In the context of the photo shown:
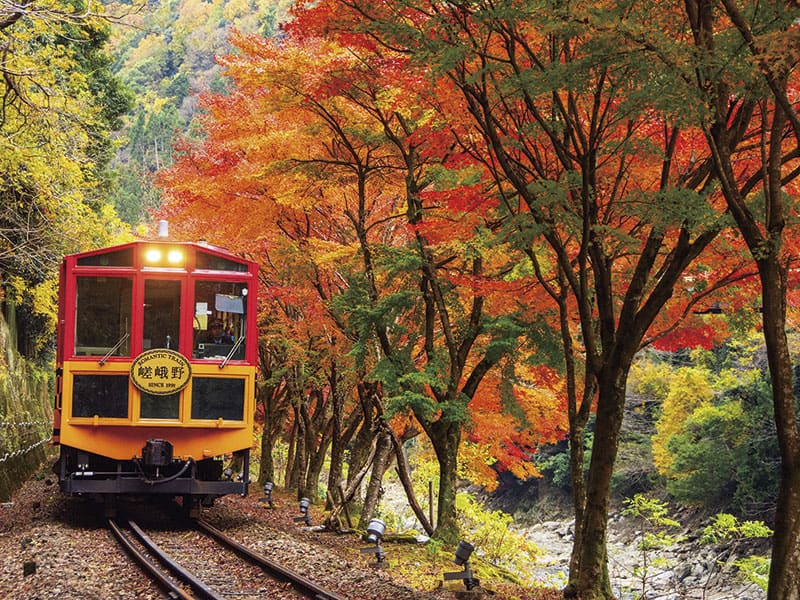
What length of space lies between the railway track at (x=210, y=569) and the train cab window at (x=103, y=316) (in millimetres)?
2309

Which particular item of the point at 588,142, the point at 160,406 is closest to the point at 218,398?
the point at 160,406

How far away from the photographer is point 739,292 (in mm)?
10977

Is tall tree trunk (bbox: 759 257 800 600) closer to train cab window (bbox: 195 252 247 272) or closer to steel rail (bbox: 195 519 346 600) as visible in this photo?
steel rail (bbox: 195 519 346 600)

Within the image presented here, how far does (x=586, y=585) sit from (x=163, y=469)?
239 inches

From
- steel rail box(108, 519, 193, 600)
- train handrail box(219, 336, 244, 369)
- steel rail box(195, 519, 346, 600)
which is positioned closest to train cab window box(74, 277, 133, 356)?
train handrail box(219, 336, 244, 369)

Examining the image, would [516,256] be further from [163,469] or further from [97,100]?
[97,100]

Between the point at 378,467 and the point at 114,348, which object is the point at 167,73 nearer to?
the point at 378,467

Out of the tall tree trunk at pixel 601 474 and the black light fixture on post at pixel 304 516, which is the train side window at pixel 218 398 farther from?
the tall tree trunk at pixel 601 474

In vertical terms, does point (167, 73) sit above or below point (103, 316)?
above

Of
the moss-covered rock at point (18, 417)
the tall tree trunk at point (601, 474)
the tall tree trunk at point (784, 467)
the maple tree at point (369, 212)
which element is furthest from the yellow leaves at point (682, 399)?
the tall tree trunk at point (784, 467)

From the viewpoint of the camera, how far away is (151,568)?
8.62 meters

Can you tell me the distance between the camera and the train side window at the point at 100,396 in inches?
442

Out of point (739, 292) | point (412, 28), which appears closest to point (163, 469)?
point (412, 28)

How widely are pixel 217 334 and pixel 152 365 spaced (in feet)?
2.96
